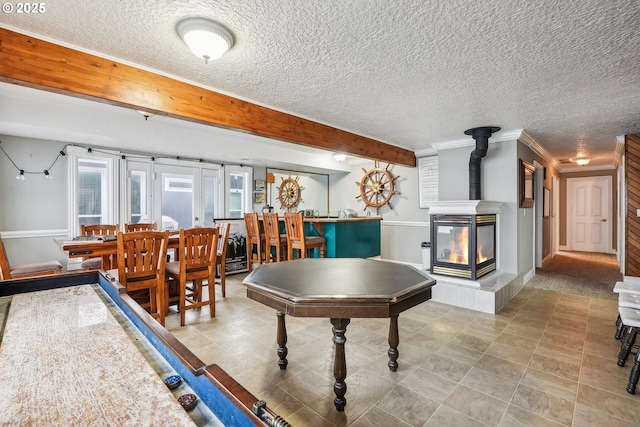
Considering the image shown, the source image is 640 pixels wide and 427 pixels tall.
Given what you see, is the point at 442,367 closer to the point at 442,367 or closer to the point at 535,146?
the point at 442,367

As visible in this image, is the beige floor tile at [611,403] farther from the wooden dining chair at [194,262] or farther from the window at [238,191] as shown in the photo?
the window at [238,191]

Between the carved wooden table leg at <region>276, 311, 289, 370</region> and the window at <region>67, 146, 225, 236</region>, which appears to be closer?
the carved wooden table leg at <region>276, 311, 289, 370</region>

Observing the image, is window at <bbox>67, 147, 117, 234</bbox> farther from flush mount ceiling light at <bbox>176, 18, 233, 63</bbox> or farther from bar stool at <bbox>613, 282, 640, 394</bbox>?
bar stool at <bbox>613, 282, 640, 394</bbox>

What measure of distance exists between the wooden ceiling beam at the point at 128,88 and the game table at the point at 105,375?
1539 mm

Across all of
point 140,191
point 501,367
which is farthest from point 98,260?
point 501,367

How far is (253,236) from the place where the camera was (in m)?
5.08

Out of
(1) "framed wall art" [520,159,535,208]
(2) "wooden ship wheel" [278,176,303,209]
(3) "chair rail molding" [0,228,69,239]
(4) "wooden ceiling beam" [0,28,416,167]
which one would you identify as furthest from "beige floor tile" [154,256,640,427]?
(2) "wooden ship wheel" [278,176,303,209]

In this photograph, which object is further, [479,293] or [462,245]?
[462,245]

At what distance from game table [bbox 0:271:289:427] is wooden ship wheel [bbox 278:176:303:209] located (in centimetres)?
614

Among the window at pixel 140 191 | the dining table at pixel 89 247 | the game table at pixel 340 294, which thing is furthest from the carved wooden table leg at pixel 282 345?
the window at pixel 140 191

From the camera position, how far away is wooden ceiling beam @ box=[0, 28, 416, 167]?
6.27 feet

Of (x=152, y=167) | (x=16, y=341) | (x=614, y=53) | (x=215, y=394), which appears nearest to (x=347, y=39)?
(x=614, y=53)

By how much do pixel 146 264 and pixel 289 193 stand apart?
4.96 metres

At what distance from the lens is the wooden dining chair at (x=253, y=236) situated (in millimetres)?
4879
